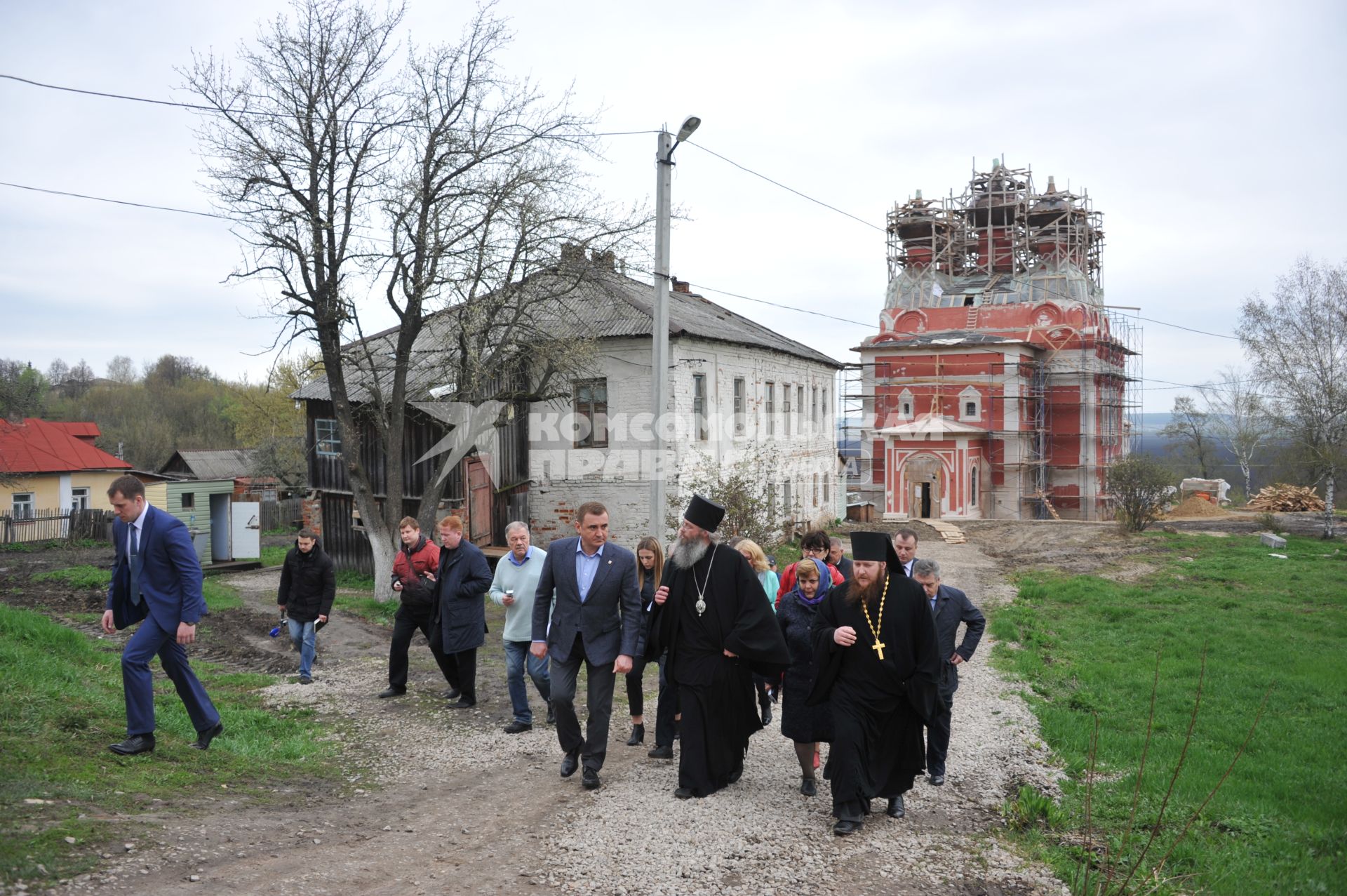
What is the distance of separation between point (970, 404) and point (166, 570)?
135 feet

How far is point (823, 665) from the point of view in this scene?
6.22m

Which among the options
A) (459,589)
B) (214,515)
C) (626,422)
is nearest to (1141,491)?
(626,422)

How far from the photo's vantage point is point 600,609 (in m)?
6.73

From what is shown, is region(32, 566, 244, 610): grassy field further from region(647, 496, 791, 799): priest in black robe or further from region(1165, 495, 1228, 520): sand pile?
region(1165, 495, 1228, 520): sand pile

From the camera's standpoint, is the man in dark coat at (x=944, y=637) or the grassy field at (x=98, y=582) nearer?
the man in dark coat at (x=944, y=637)

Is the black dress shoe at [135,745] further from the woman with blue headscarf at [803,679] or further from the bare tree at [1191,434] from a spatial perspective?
the bare tree at [1191,434]

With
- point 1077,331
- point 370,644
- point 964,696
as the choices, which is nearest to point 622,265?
point 370,644

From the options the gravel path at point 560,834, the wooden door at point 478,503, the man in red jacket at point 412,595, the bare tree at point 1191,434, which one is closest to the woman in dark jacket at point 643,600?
the gravel path at point 560,834

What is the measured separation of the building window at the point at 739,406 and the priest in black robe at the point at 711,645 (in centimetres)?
1883

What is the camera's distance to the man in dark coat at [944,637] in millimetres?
7016

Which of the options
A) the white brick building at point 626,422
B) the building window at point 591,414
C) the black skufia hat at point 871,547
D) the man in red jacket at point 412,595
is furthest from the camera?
the building window at point 591,414

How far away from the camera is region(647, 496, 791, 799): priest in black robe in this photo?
645 cm

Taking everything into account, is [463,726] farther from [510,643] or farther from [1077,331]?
[1077,331]

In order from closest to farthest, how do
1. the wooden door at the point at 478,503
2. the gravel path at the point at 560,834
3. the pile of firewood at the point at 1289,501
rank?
the gravel path at the point at 560,834 → the wooden door at the point at 478,503 → the pile of firewood at the point at 1289,501
